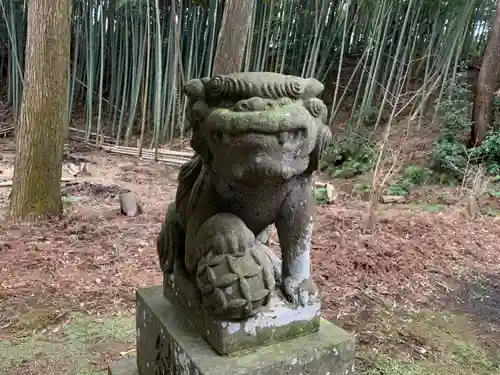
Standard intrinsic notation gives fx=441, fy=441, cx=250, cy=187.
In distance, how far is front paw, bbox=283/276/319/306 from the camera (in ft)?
4.60

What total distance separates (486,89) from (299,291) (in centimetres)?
671

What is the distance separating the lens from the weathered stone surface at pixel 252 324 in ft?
4.22

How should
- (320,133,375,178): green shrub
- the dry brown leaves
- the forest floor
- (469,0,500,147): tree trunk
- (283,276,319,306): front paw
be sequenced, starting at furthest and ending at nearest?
1. (320,133,375,178): green shrub
2. (469,0,500,147): tree trunk
3. the dry brown leaves
4. the forest floor
5. (283,276,319,306): front paw

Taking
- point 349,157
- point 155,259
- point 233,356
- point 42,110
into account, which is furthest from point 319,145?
point 349,157

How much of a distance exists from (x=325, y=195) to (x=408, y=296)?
2.65 m

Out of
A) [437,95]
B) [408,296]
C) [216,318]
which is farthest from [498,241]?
[437,95]

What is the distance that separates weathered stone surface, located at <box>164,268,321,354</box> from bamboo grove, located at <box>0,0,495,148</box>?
6726mm

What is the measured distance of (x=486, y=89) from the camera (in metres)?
6.82

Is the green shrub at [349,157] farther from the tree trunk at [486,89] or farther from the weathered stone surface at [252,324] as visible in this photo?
the weathered stone surface at [252,324]

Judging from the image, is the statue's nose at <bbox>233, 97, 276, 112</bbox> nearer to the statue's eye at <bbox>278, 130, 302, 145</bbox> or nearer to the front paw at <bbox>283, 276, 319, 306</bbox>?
the statue's eye at <bbox>278, 130, 302, 145</bbox>

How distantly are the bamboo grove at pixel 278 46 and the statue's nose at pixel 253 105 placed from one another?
6.83m

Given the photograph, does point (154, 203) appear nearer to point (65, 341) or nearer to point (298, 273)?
point (65, 341)

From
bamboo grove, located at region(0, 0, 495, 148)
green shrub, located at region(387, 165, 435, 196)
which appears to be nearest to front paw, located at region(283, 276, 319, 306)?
green shrub, located at region(387, 165, 435, 196)

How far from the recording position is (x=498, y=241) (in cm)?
430
